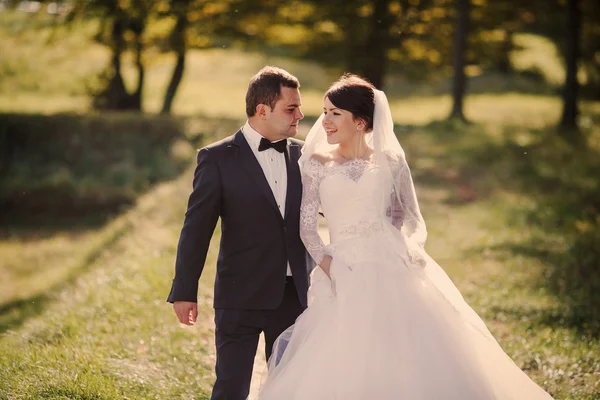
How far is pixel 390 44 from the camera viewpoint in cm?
2406

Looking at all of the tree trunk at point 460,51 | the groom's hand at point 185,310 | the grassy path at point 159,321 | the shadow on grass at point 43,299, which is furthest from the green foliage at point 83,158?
the groom's hand at point 185,310

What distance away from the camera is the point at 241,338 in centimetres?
408

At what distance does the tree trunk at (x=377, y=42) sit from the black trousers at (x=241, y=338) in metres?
19.5

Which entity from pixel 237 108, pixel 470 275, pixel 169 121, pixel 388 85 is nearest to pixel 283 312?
pixel 470 275

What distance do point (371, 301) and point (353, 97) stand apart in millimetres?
1198

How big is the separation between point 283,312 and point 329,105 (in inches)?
49.9

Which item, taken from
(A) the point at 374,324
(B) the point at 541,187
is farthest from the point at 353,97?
(B) the point at 541,187

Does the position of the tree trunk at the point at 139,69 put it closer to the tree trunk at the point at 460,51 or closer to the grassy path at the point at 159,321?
the tree trunk at the point at 460,51

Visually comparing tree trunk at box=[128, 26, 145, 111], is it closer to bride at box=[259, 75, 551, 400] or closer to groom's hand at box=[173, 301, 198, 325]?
bride at box=[259, 75, 551, 400]

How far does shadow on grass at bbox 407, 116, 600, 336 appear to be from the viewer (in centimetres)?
908

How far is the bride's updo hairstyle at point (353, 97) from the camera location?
4.20 metres

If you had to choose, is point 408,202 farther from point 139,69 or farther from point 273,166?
point 139,69

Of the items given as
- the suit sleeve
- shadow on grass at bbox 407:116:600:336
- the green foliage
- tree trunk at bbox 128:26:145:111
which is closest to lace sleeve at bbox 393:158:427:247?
the suit sleeve

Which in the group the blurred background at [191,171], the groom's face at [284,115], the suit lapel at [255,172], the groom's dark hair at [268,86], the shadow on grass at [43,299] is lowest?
the shadow on grass at [43,299]
